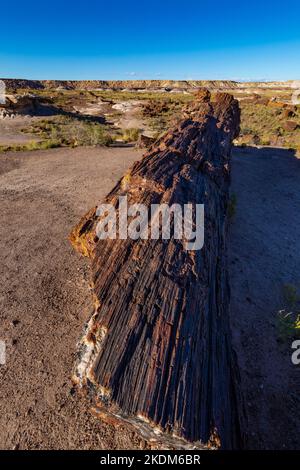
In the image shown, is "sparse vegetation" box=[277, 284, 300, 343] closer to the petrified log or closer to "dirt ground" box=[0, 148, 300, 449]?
"dirt ground" box=[0, 148, 300, 449]

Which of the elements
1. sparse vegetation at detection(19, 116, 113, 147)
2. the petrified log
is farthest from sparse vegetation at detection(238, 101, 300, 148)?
the petrified log

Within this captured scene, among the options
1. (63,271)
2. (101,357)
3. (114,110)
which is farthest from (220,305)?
(114,110)

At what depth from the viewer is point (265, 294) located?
633cm

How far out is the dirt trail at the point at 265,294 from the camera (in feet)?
13.4

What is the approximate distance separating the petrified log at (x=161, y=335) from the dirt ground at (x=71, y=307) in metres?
1.12

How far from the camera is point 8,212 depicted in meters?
9.62

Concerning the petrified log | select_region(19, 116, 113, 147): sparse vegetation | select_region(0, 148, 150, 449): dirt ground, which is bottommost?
select_region(0, 148, 150, 449): dirt ground

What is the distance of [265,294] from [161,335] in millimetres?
3847

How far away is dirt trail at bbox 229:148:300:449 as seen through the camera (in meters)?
4.10

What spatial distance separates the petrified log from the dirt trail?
44.3 inches

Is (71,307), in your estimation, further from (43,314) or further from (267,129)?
(267,129)

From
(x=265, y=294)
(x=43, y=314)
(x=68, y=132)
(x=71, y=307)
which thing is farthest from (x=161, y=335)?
(x=68, y=132)
